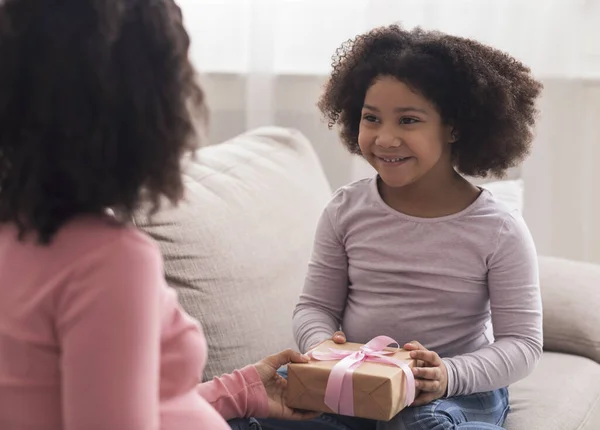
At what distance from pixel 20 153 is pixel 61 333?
171 millimetres

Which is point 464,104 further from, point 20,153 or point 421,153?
point 20,153

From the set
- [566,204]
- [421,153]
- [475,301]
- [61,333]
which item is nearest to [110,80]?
[61,333]

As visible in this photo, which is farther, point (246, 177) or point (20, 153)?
point (246, 177)

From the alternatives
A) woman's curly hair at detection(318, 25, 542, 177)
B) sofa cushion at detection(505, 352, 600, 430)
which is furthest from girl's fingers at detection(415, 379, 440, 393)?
woman's curly hair at detection(318, 25, 542, 177)

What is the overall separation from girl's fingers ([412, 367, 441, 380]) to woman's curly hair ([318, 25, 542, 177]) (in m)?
0.40

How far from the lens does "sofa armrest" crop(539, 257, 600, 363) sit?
6.23 feet

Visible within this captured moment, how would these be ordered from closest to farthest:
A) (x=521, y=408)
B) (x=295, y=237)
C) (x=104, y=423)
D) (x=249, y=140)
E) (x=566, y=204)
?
(x=104, y=423) < (x=521, y=408) < (x=295, y=237) < (x=249, y=140) < (x=566, y=204)

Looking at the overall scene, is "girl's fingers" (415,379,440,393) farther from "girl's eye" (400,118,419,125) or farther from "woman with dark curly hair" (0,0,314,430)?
"woman with dark curly hair" (0,0,314,430)

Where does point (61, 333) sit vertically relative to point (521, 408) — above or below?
above

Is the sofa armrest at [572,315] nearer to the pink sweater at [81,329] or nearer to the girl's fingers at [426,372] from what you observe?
the girl's fingers at [426,372]

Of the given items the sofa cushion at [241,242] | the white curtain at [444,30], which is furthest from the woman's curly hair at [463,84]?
the white curtain at [444,30]

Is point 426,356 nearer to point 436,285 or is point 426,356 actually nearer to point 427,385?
point 427,385

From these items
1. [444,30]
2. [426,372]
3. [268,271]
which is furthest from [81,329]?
[444,30]

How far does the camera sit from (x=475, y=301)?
1.44 meters
